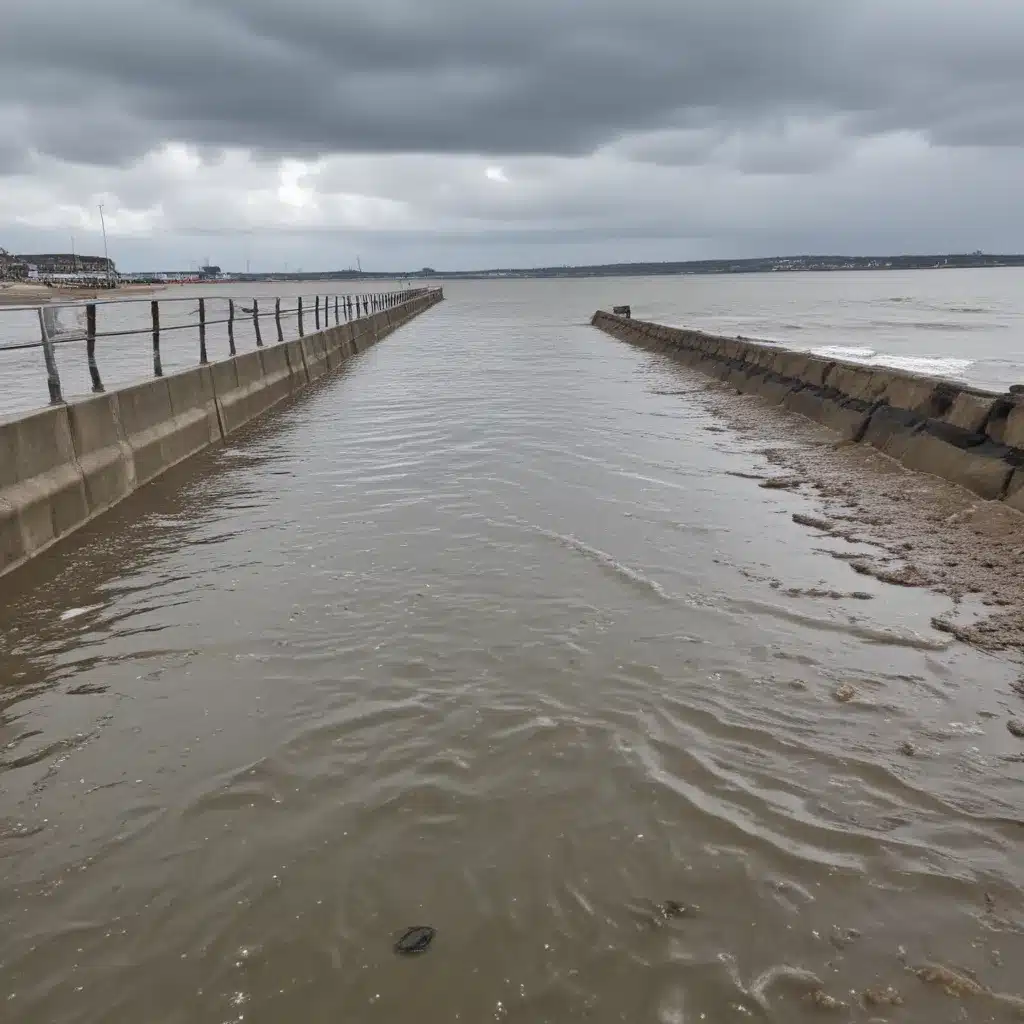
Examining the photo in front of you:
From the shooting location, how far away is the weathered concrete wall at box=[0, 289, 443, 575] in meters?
5.80

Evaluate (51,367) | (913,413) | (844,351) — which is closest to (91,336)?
(51,367)

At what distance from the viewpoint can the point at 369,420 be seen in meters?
13.0

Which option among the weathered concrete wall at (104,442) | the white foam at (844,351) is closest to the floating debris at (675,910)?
the weathered concrete wall at (104,442)

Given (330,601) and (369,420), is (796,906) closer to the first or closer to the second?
(330,601)

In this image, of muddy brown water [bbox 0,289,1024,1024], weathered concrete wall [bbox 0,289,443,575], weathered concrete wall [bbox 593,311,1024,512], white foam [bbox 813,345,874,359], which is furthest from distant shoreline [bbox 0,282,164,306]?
muddy brown water [bbox 0,289,1024,1024]

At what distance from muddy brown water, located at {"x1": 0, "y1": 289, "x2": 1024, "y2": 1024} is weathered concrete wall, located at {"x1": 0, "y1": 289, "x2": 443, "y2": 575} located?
1.47 feet

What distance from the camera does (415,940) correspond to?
7.98ft

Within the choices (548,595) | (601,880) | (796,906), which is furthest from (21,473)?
(796,906)

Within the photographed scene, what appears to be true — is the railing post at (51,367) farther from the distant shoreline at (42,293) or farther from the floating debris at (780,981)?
the distant shoreline at (42,293)

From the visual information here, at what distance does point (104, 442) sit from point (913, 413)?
27.9 ft

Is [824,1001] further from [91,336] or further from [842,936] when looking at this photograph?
[91,336]

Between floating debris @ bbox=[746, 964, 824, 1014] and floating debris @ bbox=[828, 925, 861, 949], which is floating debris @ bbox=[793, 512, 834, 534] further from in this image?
floating debris @ bbox=[746, 964, 824, 1014]

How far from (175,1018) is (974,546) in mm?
5962

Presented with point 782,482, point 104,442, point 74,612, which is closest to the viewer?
point 74,612
